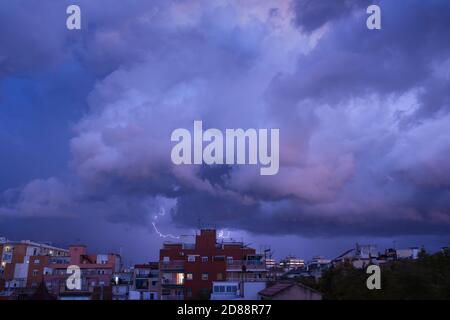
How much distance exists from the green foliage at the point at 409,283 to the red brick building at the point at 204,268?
1526 centimetres

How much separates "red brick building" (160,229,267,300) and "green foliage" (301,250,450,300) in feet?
50.1

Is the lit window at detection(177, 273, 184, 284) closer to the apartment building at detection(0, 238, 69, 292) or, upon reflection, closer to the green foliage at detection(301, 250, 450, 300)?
the apartment building at detection(0, 238, 69, 292)

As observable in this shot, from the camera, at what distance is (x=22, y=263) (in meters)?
64.2

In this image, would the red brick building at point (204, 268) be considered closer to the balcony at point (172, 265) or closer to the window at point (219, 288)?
the balcony at point (172, 265)

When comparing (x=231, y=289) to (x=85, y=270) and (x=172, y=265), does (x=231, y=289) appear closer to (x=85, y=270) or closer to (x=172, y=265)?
(x=172, y=265)

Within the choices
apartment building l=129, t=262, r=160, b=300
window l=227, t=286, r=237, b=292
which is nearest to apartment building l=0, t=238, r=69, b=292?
apartment building l=129, t=262, r=160, b=300

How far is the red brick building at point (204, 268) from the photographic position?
45375 mm

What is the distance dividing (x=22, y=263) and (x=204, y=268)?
107 ft

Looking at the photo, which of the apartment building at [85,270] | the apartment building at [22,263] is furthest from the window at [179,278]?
the apartment building at [22,263]

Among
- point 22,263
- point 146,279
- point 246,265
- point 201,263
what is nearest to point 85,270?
point 146,279

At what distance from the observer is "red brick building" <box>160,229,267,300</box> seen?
45375 mm

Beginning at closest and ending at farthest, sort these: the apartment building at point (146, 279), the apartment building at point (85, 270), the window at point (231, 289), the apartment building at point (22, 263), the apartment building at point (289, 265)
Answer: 1. the window at point (231, 289)
2. the apartment building at point (146, 279)
3. the apartment building at point (85, 270)
4. the apartment building at point (22, 263)
5. the apartment building at point (289, 265)
